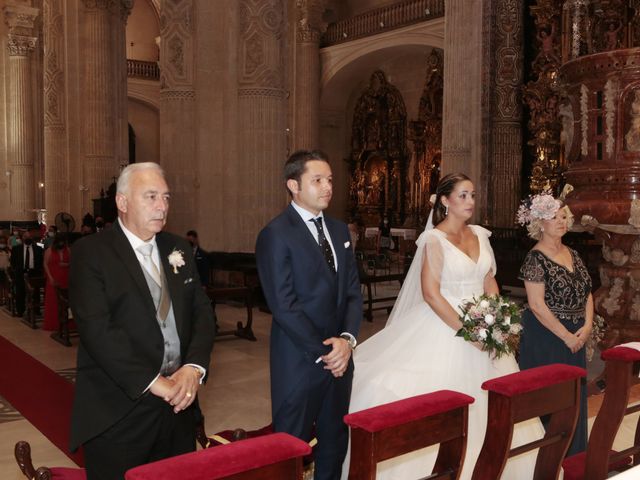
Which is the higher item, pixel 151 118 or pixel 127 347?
pixel 151 118

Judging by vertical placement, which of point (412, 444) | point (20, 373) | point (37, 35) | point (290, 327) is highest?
point (37, 35)

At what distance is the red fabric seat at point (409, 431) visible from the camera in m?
2.41

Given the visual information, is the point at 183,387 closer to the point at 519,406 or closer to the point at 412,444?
the point at 412,444

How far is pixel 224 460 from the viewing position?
6.68ft

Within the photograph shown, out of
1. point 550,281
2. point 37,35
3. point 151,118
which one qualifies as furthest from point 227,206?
point 151,118

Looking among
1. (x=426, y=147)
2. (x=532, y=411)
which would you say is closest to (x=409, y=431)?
(x=532, y=411)

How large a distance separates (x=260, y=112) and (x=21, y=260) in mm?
5275

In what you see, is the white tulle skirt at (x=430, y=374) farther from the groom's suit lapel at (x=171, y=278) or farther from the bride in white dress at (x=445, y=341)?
the groom's suit lapel at (x=171, y=278)

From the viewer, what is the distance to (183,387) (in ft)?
9.50

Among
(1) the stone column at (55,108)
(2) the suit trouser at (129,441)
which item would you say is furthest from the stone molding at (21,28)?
(2) the suit trouser at (129,441)

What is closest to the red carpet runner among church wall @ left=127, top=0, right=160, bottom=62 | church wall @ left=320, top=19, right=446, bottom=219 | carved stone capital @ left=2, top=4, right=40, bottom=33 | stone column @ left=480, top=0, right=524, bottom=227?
stone column @ left=480, top=0, right=524, bottom=227

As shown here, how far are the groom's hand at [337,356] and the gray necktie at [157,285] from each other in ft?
2.89

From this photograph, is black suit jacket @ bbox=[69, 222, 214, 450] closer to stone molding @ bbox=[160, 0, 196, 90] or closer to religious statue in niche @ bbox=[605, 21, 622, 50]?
stone molding @ bbox=[160, 0, 196, 90]

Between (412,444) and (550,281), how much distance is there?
Result: 2.39m
